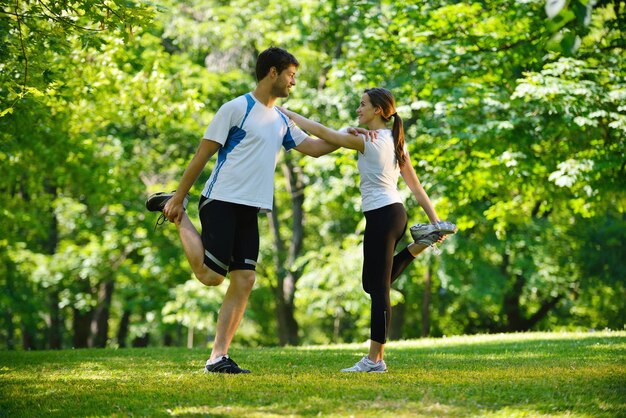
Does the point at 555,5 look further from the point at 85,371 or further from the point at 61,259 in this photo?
the point at 61,259

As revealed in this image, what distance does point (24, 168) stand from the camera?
14.6m

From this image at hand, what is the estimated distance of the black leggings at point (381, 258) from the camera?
6023mm

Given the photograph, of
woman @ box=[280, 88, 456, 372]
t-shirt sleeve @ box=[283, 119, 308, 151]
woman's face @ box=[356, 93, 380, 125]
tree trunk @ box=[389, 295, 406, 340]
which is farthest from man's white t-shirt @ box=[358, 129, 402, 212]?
tree trunk @ box=[389, 295, 406, 340]

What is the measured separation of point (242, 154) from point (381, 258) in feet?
4.45

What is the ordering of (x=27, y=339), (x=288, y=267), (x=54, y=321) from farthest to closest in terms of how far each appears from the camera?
(x=27, y=339)
(x=54, y=321)
(x=288, y=267)

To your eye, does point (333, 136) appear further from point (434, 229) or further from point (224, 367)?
point (224, 367)

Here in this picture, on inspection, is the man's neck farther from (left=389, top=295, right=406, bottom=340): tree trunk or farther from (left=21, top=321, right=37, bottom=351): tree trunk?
(left=21, top=321, right=37, bottom=351): tree trunk

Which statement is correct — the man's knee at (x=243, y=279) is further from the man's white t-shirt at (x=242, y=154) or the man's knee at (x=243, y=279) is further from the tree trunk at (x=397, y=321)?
the tree trunk at (x=397, y=321)

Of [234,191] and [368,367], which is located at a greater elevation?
[234,191]

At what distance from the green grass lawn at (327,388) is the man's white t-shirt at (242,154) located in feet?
4.51

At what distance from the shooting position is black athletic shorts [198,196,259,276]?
5836 millimetres

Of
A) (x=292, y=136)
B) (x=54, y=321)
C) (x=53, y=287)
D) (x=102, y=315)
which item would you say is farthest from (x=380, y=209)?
(x=54, y=321)

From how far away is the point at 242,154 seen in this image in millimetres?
5875

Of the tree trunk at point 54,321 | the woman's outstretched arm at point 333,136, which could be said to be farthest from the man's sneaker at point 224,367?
the tree trunk at point 54,321
